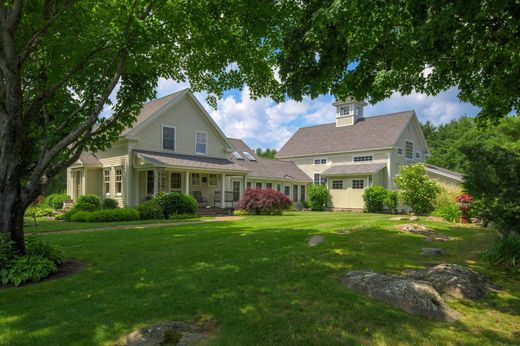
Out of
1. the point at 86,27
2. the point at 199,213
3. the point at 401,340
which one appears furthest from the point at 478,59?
the point at 199,213

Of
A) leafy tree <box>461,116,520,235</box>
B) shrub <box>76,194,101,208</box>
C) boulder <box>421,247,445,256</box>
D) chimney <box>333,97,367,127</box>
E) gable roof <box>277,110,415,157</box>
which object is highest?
chimney <box>333,97,367,127</box>

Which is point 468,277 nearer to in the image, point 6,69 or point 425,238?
point 425,238

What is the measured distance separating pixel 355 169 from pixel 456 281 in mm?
26187

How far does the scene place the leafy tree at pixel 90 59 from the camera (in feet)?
22.3

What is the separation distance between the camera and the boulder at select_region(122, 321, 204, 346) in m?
3.76

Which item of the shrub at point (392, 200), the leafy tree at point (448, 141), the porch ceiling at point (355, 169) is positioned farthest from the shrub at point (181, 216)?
the leafy tree at point (448, 141)

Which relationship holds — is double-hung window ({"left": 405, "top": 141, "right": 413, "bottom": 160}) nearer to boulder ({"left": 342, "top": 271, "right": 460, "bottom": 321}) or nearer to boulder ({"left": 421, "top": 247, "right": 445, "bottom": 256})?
boulder ({"left": 421, "top": 247, "right": 445, "bottom": 256})

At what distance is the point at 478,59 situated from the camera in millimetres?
6469

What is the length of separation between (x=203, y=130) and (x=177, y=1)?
730 inches

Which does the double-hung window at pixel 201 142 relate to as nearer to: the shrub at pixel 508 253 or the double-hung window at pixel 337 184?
the double-hung window at pixel 337 184

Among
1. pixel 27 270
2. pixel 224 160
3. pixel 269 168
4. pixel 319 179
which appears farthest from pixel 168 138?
pixel 27 270

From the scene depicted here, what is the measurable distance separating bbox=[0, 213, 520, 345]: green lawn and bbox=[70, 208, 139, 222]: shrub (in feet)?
29.8

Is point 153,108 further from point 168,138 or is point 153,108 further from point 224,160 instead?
point 224,160

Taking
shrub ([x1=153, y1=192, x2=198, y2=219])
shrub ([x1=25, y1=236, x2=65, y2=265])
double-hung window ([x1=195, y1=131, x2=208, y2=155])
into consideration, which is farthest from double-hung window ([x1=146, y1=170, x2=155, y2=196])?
shrub ([x1=25, y1=236, x2=65, y2=265])
